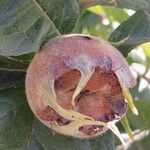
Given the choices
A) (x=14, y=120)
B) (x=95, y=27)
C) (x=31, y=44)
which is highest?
(x=31, y=44)

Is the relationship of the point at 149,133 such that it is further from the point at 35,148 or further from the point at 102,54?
the point at 102,54

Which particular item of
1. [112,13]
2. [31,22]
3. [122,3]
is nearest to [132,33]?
[122,3]

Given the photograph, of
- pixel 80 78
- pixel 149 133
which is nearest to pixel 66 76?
pixel 80 78

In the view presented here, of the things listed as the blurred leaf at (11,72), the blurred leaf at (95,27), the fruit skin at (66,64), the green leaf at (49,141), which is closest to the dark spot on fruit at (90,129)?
the fruit skin at (66,64)

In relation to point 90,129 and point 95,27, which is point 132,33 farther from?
point 95,27

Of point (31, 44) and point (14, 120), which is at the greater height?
point (31, 44)

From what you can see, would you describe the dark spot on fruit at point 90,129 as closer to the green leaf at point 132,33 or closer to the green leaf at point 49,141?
the green leaf at point 49,141
